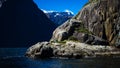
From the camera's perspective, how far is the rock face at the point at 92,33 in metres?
133

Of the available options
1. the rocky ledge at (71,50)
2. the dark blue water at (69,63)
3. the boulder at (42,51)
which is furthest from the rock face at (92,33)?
the dark blue water at (69,63)

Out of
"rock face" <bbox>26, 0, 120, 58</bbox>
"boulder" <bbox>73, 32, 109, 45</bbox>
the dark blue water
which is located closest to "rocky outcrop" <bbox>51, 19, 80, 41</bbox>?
"rock face" <bbox>26, 0, 120, 58</bbox>

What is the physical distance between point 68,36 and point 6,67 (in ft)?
230

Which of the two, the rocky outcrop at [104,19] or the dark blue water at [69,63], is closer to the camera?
the dark blue water at [69,63]

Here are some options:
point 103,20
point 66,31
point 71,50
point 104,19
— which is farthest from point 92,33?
point 71,50

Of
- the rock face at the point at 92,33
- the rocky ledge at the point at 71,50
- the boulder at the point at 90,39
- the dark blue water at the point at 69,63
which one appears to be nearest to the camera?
the dark blue water at the point at 69,63

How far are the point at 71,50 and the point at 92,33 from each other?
27.5m

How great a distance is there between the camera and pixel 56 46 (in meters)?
138

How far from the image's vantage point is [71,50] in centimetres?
13100

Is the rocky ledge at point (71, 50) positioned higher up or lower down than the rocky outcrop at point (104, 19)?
lower down

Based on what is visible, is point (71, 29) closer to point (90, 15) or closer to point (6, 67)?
point (90, 15)

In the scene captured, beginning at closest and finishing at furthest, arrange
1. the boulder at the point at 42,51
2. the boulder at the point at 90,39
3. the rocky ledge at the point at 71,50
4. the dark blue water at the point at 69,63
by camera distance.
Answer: the dark blue water at the point at 69,63 → the rocky ledge at the point at 71,50 → the boulder at the point at 42,51 → the boulder at the point at 90,39

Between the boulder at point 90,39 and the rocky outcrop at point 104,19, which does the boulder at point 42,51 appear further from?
the rocky outcrop at point 104,19

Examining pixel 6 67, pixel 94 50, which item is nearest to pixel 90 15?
pixel 94 50
